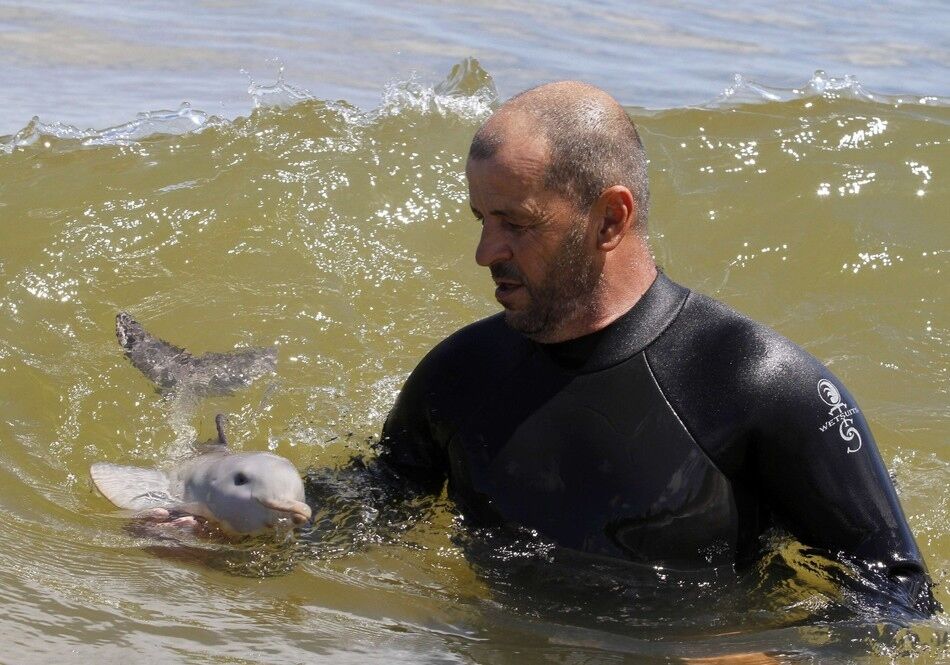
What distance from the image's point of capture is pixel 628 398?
3.56 m

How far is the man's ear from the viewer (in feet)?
11.5

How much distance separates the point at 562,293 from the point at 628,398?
0.34m

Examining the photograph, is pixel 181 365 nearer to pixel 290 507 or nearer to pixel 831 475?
pixel 290 507

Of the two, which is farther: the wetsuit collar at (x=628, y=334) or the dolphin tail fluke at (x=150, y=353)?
the dolphin tail fluke at (x=150, y=353)

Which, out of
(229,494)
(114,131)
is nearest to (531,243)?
(229,494)

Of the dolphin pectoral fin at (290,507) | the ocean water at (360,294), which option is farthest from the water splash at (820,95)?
the dolphin pectoral fin at (290,507)

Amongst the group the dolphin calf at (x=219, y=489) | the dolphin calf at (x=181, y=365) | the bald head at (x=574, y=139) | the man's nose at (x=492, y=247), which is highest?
the bald head at (x=574, y=139)

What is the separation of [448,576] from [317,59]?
7.95m

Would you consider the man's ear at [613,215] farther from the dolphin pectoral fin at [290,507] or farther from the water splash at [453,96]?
the water splash at [453,96]

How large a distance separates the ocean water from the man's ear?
0.88 m

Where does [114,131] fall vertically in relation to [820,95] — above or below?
below

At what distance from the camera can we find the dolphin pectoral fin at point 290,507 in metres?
3.53

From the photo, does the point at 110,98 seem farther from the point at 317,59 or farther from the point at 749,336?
the point at 749,336

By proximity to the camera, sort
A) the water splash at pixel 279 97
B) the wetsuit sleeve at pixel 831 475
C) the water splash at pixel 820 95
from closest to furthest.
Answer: the wetsuit sleeve at pixel 831 475, the water splash at pixel 279 97, the water splash at pixel 820 95
